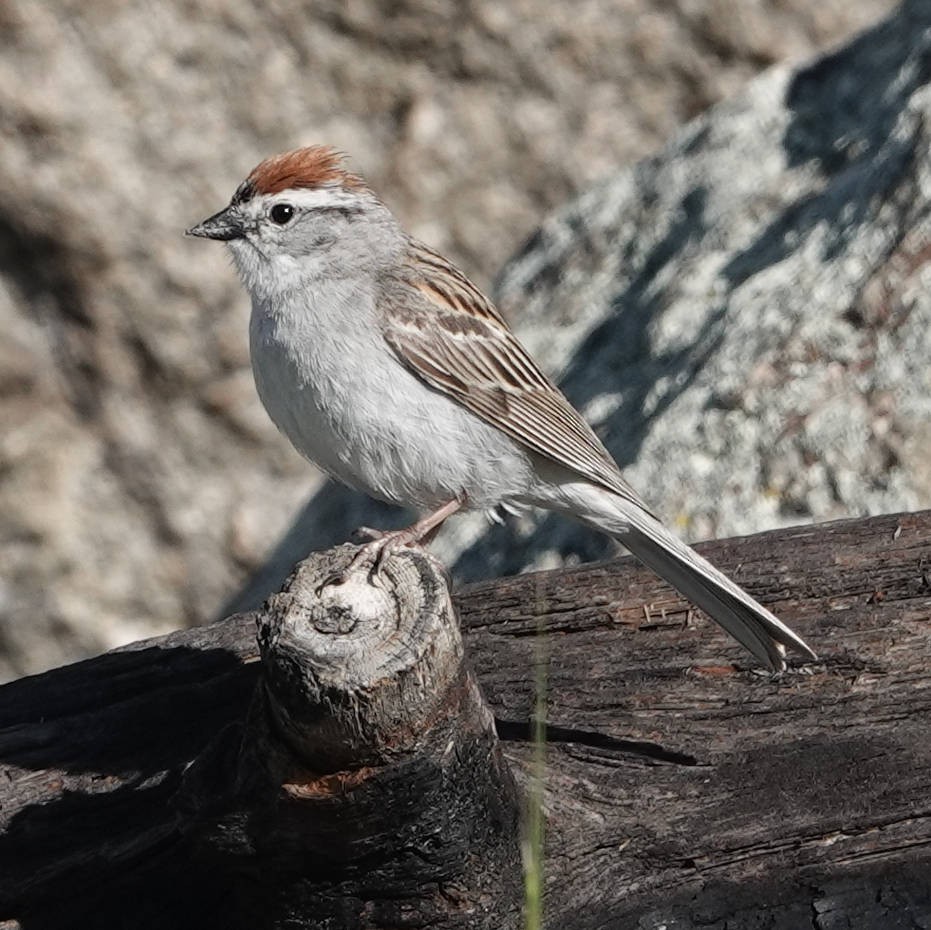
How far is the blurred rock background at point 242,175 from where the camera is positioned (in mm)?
7891


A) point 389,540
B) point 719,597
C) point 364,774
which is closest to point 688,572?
point 719,597

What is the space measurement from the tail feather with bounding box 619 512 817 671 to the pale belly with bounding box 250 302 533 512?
600 mm

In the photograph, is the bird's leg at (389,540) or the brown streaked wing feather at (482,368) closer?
the bird's leg at (389,540)

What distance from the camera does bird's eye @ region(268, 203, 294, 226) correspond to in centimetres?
594

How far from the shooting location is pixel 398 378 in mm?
5637

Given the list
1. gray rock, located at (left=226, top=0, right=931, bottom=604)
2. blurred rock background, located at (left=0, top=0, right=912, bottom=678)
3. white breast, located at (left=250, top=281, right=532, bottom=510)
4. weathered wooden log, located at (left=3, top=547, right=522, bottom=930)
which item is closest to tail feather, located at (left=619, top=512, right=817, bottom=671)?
white breast, located at (left=250, top=281, right=532, bottom=510)

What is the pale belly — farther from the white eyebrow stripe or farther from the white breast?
the white eyebrow stripe

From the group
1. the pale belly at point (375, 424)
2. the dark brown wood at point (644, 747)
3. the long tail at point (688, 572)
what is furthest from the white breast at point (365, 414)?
the dark brown wood at point (644, 747)

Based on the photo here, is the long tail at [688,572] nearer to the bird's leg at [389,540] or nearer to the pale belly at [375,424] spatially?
the pale belly at [375,424]

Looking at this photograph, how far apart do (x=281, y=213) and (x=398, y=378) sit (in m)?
0.74

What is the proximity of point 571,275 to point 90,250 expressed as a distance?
210cm

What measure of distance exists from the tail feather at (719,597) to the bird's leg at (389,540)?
619mm

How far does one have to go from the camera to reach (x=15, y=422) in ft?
27.1

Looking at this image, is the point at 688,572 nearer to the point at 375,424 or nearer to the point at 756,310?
the point at 375,424
